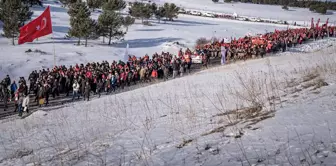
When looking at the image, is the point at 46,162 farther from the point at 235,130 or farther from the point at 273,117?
the point at 273,117

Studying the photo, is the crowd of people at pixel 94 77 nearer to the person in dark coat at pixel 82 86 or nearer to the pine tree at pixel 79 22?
the person in dark coat at pixel 82 86

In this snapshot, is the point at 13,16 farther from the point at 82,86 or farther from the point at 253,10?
the point at 253,10

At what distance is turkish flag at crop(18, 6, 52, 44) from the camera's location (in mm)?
22141

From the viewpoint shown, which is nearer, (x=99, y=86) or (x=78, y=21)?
(x=99, y=86)

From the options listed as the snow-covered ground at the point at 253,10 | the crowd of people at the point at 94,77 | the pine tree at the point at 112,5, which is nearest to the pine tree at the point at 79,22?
the pine tree at the point at 112,5

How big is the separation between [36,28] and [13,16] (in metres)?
18.8

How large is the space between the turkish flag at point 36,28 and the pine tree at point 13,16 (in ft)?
56.4

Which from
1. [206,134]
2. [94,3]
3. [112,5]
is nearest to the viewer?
[206,134]

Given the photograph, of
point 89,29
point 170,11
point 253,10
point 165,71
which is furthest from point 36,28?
point 253,10

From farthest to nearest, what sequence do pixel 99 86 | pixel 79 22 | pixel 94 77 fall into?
pixel 79 22 → pixel 94 77 → pixel 99 86

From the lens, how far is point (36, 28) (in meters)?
22.6

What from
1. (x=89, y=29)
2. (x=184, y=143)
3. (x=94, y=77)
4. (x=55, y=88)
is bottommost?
(x=55, y=88)

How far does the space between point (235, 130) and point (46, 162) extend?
11.3ft

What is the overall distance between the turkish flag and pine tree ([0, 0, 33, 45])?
56.4 ft
